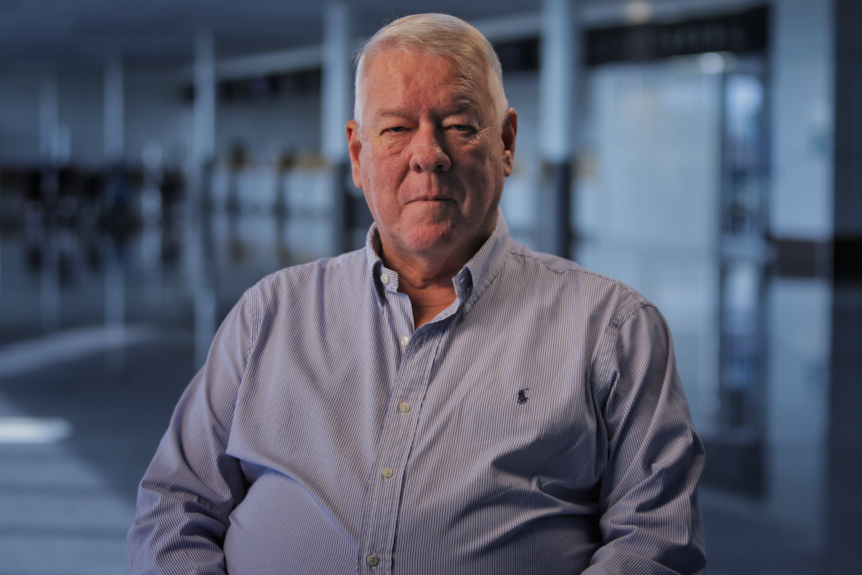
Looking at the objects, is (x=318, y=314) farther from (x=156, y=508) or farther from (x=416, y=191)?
(x=156, y=508)

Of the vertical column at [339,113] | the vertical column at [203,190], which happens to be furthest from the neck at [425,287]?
the vertical column at [339,113]

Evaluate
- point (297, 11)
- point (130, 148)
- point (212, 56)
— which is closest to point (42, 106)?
point (130, 148)

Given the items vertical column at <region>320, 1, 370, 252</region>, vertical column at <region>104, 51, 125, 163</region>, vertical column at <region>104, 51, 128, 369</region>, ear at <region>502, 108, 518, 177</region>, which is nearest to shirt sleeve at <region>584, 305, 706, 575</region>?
ear at <region>502, 108, 518, 177</region>

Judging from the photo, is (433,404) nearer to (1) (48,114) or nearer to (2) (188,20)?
(2) (188,20)

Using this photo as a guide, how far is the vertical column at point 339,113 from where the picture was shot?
12.1 meters

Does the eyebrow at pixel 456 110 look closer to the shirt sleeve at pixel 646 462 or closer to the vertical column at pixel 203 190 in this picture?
the shirt sleeve at pixel 646 462

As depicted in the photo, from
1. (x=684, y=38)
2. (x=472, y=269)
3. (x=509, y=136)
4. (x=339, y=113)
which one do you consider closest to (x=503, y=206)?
(x=339, y=113)

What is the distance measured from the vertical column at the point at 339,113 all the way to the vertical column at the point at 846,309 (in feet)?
20.0

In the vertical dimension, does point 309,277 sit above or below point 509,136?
below

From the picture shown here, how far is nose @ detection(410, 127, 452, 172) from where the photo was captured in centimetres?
129

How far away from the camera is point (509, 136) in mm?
1444

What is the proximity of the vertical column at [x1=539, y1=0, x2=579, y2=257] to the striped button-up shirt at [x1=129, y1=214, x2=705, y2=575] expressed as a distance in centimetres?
931

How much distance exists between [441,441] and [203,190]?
20.4 metres

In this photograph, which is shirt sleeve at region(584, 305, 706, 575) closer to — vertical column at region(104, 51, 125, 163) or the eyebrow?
the eyebrow
